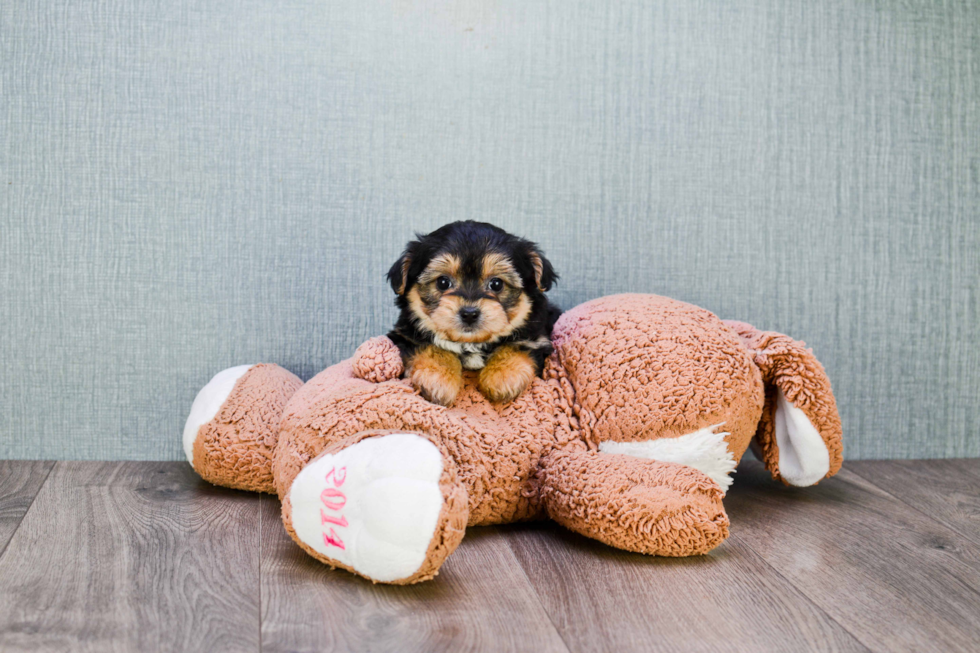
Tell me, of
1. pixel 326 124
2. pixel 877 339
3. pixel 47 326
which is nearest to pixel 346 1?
pixel 326 124

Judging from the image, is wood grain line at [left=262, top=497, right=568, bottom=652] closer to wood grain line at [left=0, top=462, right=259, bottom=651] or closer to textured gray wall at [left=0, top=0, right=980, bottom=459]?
wood grain line at [left=0, top=462, right=259, bottom=651]

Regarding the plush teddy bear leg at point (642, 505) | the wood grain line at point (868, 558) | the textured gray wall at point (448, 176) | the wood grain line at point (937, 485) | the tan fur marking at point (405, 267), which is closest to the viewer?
the wood grain line at point (868, 558)

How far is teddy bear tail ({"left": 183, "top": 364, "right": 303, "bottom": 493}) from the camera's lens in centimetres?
217

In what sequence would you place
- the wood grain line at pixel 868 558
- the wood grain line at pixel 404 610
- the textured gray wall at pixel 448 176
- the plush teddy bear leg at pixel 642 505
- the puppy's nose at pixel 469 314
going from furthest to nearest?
the textured gray wall at pixel 448 176, the puppy's nose at pixel 469 314, the plush teddy bear leg at pixel 642 505, the wood grain line at pixel 868 558, the wood grain line at pixel 404 610

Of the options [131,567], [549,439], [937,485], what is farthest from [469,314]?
[937,485]

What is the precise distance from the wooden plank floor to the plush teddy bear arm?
43cm

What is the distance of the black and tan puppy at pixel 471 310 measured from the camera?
1940 mm

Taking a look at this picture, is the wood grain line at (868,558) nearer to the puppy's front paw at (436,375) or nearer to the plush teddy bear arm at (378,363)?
the puppy's front paw at (436,375)

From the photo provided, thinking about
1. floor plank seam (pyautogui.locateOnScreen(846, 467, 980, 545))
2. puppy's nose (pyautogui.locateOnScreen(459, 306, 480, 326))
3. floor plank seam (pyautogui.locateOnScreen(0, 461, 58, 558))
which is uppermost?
puppy's nose (pyautogui.locateOnScreen(459, 306, 480, 326))

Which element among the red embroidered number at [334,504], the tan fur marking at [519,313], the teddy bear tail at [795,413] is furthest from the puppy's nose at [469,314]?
the teddy bear tail at [795,413]

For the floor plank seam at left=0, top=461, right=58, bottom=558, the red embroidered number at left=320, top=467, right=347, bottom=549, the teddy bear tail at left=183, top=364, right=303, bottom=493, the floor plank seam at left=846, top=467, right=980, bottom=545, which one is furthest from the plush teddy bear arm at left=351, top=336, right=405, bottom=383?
the floor plank seam at left=846, top=467, right=980, bottom=545

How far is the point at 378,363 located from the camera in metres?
1.99

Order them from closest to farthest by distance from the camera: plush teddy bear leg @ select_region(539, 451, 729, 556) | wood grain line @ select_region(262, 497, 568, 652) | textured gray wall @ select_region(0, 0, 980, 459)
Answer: wood grain line @ select_region(262, 497, 568, 652) < plush teddy bear leg @ select_region(539, 451, 729, 556) < textured gray wall @ select_region(0, 0, 980, 459)

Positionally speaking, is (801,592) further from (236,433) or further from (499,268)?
(236,433)
